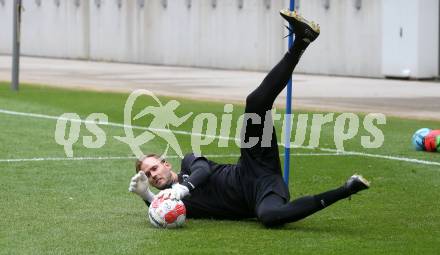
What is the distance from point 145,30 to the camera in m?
35.6

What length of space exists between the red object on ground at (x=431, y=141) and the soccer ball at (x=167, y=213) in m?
5.68

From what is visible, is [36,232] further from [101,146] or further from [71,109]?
[71,109]

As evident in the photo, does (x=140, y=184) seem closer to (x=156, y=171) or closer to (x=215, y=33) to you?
(x=156, y=171)

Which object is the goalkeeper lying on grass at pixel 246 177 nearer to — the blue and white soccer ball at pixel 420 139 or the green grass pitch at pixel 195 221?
the green grass pitch at pixel 195 221

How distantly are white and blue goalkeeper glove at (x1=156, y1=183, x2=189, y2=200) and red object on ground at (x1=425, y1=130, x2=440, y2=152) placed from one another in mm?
5600

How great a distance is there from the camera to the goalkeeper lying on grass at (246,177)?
9.46 m

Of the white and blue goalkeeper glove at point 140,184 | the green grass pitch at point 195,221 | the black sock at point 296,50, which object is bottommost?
the green grass pitch at point 195,221

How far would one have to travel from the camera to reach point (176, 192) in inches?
370

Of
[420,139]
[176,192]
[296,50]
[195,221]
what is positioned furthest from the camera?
[420,139]

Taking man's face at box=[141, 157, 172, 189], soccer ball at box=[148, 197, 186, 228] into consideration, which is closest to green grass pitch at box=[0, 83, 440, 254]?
soccer ball at box=[148, 197, 186, 228]

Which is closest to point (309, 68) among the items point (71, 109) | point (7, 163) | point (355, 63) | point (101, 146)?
point (355, 63)

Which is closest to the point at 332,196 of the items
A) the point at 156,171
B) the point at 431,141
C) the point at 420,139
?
the point at 156,171

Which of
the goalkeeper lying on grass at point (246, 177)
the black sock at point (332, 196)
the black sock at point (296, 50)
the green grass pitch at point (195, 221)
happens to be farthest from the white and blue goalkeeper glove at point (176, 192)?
the black sock at point (296, 50)

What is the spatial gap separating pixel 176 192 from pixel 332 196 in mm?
1220
